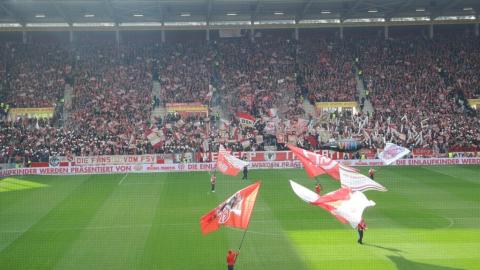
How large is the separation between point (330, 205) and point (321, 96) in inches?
1482

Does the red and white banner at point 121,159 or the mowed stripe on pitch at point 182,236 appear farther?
the red and white banner at point 121,159

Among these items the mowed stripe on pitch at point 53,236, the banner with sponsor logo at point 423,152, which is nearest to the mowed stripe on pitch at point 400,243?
the mowed stripe on pitch at point 53,236

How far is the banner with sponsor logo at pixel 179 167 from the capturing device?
42.6 metres

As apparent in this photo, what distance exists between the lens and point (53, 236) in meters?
24.0

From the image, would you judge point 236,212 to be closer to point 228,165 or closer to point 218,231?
point 218,231

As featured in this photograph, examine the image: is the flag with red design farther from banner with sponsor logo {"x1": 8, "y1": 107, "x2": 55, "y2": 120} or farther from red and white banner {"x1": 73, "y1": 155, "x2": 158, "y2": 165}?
banner with sponsor logo {"x1": 8, "y1": 107, "x2": 55, "y2": 120}

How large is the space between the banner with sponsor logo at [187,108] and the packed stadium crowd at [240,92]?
76cm

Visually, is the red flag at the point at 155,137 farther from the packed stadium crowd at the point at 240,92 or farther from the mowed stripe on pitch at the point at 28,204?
the mowed stripe on pitch at the point at 28,204

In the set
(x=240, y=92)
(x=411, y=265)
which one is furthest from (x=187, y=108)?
(x=411, y=265)

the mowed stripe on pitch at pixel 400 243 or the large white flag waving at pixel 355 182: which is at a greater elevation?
the large white flag waving at pixel 355 182

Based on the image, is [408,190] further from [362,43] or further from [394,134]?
[362,43]

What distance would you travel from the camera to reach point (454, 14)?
206 feet

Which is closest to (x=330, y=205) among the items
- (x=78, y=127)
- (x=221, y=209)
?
(x=221, y=209)

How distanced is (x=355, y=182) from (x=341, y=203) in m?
2.49
